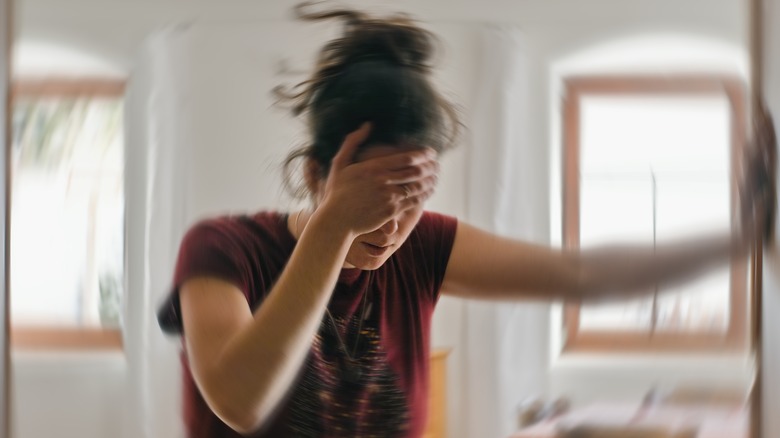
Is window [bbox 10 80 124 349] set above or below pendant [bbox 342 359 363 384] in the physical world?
above

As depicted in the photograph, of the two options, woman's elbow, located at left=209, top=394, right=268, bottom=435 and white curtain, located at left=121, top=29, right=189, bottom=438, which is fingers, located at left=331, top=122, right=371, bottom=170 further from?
woman's elbow, located at left=209, top=394, right=268, bottom=435

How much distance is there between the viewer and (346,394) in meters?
0.86

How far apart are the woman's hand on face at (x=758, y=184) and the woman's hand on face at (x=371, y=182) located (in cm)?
41

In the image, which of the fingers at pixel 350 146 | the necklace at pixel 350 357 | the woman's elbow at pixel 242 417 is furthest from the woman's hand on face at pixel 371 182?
the woman's elbow at pixel 242 417

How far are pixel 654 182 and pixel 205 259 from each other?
1.91 ft

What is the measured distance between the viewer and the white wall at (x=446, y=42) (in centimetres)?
87

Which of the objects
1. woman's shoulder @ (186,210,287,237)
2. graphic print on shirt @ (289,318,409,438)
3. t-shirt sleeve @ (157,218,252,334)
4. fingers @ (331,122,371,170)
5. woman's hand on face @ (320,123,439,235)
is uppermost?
fingers @ (331,122,371,170)

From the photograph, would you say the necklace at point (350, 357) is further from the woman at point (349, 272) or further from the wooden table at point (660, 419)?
the wooden table at point (660, 419)

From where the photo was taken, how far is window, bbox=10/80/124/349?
0.91m

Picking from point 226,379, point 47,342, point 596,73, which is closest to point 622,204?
point 596,73

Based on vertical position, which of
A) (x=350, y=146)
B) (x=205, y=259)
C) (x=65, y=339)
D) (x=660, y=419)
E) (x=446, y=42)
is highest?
(x=446, y=42)

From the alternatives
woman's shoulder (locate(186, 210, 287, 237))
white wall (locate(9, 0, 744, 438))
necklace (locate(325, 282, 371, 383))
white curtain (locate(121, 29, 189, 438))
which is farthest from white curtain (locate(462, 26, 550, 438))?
white curtain (locate(121, 29, 189, 438))

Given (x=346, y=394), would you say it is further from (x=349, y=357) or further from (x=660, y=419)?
(x=660, y=419)

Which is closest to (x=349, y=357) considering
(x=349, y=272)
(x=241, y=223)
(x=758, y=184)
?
(x=349, y=272)
